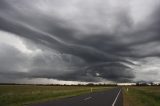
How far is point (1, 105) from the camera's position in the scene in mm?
21406

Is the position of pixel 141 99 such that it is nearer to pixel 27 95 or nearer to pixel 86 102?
pixel 86 102

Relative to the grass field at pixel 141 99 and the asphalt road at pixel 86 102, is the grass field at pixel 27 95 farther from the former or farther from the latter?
the grass field at pixel 141 99

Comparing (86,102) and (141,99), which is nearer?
(86,102)

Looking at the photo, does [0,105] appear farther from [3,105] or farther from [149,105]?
[149,105]

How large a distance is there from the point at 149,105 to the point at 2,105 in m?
14.0

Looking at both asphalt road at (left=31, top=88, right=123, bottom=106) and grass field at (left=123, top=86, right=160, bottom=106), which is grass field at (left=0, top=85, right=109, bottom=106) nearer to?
asphalt road at (left=31, top=88, right=123, bottom=106)

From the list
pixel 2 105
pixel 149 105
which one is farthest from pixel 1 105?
pixel 149 105

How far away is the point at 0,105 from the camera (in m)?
21.3

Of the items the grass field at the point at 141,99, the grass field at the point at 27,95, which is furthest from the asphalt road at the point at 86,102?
the grass field at the point at 27,95

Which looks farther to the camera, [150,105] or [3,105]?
[150,105]

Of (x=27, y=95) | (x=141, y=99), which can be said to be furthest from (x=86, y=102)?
(x=27, y=95)

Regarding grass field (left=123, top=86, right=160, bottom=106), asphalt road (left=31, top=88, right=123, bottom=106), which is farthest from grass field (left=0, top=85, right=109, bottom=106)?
grass field (left=123, top=86, right=160, bottom=106)

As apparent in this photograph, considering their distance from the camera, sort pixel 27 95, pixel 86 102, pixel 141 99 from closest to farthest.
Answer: pixel 86 102 < pixel 141 99 < pixel 27 95

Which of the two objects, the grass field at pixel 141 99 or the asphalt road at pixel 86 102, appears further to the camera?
the grass field at pixel 141 99
